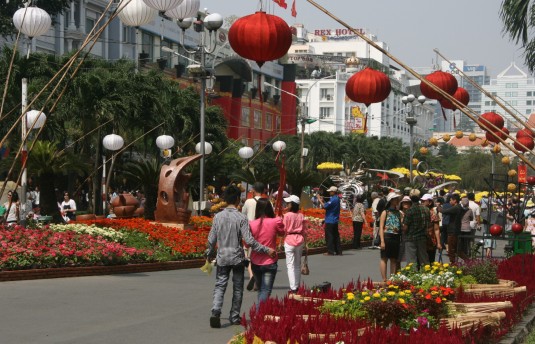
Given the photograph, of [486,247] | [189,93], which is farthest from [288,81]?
[486,247]

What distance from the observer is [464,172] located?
10800cm

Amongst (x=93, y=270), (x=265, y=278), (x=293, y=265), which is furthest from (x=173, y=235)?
(x=265, y=278)

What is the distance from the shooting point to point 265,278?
12.0 metres

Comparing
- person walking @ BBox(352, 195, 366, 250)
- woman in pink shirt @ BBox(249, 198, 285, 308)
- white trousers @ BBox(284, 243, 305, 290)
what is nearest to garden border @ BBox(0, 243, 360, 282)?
white trousers @ BBox(284, 243, 305, 290)

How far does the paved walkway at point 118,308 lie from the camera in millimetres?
10992

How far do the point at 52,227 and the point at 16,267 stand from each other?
4045mm

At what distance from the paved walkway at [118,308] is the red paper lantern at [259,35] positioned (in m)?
3.25

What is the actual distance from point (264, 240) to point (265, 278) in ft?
2.30

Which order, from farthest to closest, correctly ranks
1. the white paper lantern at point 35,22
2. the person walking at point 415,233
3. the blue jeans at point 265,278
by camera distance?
1. the white paper lantern at point 35,22
2. the person walking at point 415,233
3. the blue jeans at point 265,278

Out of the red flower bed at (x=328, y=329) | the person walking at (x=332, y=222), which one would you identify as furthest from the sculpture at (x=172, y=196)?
the red flower bed at (x=328, y=329)

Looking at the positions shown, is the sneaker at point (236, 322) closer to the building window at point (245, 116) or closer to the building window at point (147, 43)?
the building window at point (147, 43)

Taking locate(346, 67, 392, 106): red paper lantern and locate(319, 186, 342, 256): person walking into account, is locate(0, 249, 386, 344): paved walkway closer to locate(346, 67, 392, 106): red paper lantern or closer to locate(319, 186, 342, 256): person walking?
locate(346, 67, 392, 106): red paper lantern

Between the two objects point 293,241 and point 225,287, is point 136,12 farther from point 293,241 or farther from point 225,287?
point 225,287

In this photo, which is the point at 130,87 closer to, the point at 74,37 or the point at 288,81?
the point at 74,37
